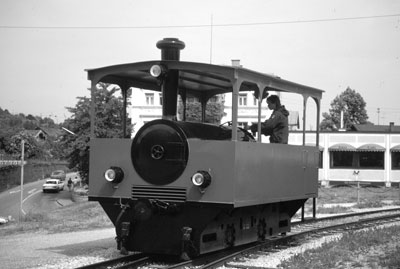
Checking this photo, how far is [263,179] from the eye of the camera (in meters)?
9.92

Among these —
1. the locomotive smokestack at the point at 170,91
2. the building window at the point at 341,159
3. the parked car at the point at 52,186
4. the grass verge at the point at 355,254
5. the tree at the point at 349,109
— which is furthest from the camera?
the tree at the point at 349,109

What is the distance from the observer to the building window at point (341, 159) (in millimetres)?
46875

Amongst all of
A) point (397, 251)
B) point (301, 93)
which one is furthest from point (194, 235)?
point (301, 93)

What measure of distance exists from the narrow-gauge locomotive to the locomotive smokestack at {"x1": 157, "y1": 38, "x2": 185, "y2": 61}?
2 centimetres

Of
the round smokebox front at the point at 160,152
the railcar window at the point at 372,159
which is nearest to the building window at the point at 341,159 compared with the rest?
the railcar window at the point at 372,159

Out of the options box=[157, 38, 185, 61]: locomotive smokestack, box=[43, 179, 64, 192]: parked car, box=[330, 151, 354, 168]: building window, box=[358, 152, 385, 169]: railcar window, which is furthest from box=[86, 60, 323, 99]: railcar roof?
box=[43, 179, 64, 192]: parked car

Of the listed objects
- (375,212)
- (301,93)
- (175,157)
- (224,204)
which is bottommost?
(375,212)

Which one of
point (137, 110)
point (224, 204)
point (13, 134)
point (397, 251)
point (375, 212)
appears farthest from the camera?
point (13, 134)

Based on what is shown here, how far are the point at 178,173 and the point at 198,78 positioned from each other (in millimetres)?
2209

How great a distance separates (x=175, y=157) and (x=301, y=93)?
3765 millimetres

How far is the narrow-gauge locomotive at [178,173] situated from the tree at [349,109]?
246ft

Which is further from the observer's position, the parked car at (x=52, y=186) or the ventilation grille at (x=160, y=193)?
the parked car at (x=52, y=186)

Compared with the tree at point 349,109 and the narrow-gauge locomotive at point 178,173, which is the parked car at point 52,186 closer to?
the tree at point 349,109

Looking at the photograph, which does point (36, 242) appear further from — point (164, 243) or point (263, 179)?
point (263, 179)
